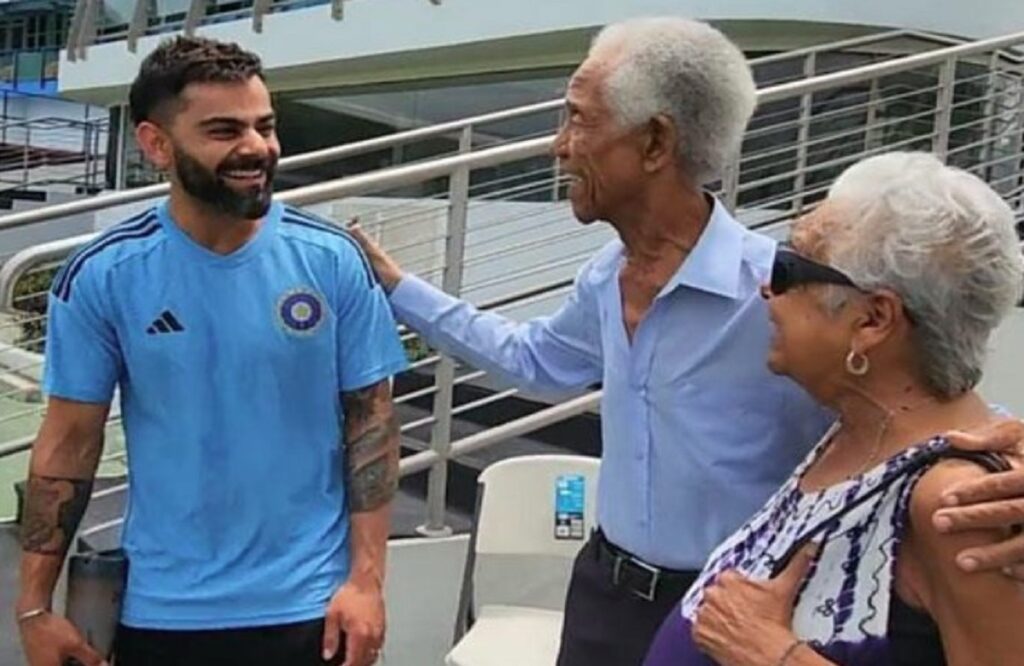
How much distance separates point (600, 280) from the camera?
5.85 feet

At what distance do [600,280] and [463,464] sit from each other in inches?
78.3

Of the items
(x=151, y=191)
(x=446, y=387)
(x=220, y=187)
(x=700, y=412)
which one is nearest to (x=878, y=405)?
(x=700, y=412)

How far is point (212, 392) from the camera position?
A: 5.44 ft

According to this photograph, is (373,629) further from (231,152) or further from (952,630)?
(952,630)

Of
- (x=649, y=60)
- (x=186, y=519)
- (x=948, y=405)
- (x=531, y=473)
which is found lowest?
(x=531, y=473)

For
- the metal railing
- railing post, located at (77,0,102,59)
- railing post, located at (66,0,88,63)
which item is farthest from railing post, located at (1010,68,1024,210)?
railing post, located at (66,0,88,63)

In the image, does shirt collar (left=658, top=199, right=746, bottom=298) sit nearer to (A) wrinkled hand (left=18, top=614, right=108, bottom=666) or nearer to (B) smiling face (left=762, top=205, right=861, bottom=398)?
(B) smiling face (left=762, top=205, right=861, bottom=398)

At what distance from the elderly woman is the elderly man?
28 cm

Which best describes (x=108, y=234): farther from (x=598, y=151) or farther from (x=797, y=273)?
(x=797, y=273)

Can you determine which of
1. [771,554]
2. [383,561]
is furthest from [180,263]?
[771,554]

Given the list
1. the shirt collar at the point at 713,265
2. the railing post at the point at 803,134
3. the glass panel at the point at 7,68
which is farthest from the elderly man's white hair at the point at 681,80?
the glass panel at the point at 7,68

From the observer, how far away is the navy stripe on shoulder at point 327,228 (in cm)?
175

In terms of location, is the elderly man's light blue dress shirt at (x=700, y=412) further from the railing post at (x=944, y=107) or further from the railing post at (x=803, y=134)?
the railing post at (x=944, y=107)

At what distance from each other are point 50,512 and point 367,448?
43 cm
